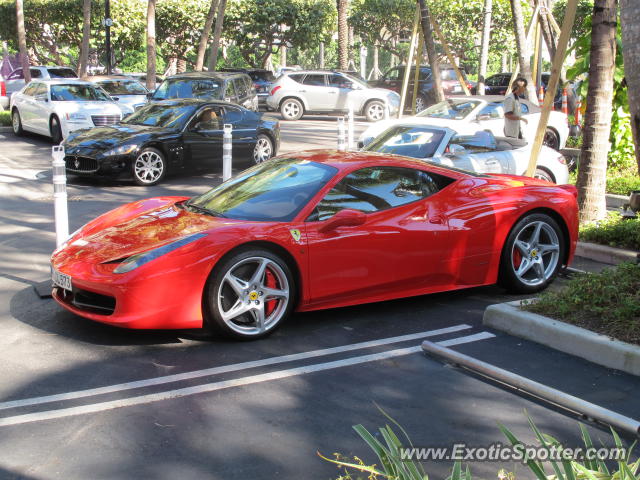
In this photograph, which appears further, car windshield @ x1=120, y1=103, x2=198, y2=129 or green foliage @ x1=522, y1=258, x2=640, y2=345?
car windshield @ x1=120, y1=103, x2=198, y2=129

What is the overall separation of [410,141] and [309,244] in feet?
18.1

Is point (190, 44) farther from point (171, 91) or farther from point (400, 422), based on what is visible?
point (400, 422)

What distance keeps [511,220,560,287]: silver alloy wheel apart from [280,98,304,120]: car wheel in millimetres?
19391

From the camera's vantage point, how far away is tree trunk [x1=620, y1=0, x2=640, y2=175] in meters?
5.05

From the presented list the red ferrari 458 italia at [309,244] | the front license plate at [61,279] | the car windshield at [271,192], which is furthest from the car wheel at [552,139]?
the front license plate at [61,279]

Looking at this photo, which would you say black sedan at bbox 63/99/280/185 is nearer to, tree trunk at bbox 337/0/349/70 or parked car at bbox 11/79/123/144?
parked car at bbox 11/79/123/144

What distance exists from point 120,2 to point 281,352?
37.0 m

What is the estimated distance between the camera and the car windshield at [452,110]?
14789 millimetres

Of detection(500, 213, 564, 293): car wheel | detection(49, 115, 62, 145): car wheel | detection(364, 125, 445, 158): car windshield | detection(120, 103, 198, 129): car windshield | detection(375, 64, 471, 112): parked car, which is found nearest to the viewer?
detection(500, 213, 564, 293): car wheel

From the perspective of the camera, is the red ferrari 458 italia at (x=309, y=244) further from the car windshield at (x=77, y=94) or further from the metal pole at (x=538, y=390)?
the car windshield at (x=77, y=94)

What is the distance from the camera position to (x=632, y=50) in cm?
510

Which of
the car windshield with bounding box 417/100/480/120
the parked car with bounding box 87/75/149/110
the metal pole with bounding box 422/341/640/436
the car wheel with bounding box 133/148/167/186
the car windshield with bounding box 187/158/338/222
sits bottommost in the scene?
the metal pole with bounding box 422/341/640/436

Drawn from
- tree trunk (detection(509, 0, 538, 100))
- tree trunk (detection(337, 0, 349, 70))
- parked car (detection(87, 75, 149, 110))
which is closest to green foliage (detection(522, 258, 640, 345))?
tree trunk (detection(509, 0, 538, 100))

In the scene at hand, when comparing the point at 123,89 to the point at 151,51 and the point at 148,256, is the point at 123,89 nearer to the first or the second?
the point at 151,51
